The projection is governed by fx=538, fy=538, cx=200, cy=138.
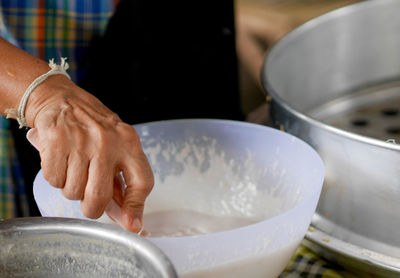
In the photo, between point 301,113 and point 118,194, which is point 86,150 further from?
point 301,113

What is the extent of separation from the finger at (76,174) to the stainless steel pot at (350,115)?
0.87ft

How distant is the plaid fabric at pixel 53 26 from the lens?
89 cm

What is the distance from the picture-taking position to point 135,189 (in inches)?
21.2

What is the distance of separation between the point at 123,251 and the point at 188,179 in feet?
1.16

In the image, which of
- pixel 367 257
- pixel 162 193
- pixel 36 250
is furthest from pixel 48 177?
pixel 367 257

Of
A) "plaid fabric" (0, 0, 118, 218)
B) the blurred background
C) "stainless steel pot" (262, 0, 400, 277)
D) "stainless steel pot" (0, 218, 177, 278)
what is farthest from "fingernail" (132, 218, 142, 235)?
the blurred background

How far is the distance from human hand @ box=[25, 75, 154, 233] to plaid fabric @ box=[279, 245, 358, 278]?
0.69ft

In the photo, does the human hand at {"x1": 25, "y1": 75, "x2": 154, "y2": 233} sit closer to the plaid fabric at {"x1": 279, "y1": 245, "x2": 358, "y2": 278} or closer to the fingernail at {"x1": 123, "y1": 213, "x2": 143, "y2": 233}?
the fingernail at {"x1": 123, "y1": 213, "x2": 143, "y2": 233}

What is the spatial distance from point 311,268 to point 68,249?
1.08 ft

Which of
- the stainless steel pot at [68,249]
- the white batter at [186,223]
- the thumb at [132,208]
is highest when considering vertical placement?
the stainless steel pot at [68,249]

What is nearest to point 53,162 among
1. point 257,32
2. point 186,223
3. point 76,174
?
point 76,174

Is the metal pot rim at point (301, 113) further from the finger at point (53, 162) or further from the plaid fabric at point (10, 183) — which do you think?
the plaid fabric at point (10, 183)

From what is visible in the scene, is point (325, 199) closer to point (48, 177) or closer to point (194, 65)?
point (48, 177)

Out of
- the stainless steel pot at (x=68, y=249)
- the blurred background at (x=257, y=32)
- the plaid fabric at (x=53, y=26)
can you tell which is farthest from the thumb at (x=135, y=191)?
the blurred background at (x=257, y=32)
